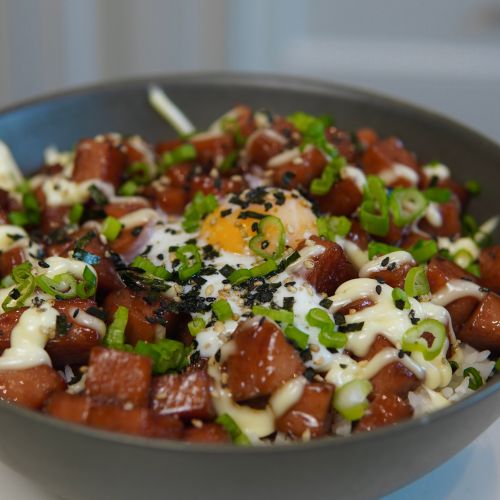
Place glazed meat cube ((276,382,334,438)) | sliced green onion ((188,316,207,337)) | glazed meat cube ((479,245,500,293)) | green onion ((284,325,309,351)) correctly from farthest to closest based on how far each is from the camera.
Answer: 1. glazed meat cube ((479,245,500,293))
2. sliced green onion ((188,316,207,337))
3. green onion ((284,325,309,351))
4. glazed meat cube ((276,382,334,438))

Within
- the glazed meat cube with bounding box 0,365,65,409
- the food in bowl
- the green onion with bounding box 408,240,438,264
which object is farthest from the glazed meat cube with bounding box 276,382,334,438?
the green onion with bounding box 408,240,438,264

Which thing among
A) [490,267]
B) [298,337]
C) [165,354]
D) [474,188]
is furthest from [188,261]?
[474,188]

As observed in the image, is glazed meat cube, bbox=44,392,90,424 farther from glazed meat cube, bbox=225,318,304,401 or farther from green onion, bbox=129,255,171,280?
green onion, bbox=129,255,171,280

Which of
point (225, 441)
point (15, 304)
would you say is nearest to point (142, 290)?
point (15, 304)

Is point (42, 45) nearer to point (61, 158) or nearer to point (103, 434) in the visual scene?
point (61, 158)

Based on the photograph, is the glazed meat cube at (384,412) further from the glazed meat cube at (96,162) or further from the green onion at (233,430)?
the glazed meat cube at (96,162)

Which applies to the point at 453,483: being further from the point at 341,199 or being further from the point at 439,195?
the point at 439,195

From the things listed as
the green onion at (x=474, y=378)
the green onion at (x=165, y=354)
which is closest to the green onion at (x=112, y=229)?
the green onion at (x=165, y=354)
